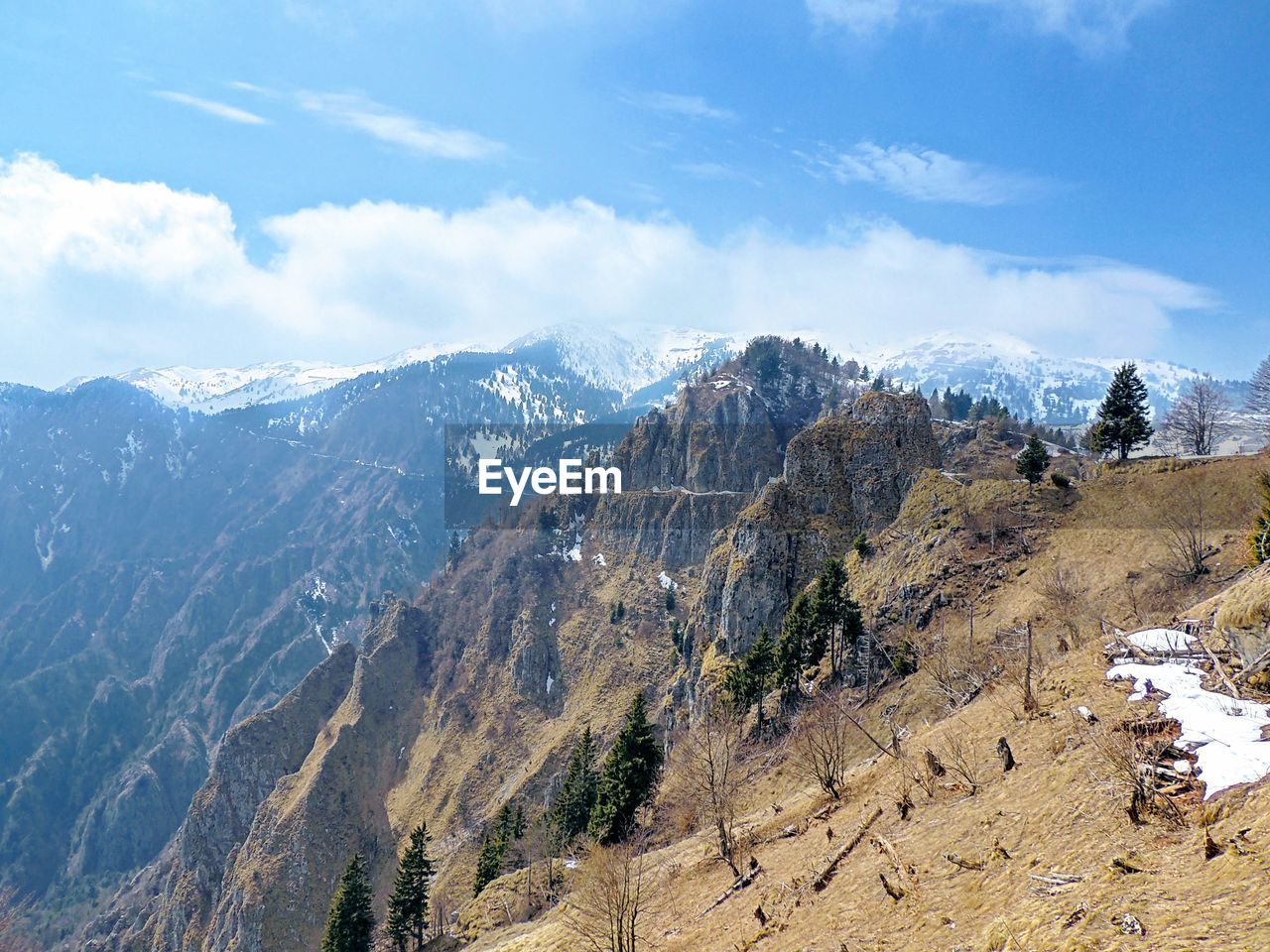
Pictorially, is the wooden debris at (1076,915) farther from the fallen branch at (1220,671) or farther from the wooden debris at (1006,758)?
the wooden debris at (1006,758)

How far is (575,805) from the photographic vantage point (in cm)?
5881

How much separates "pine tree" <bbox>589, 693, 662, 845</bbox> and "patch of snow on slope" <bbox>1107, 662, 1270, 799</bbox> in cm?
3498

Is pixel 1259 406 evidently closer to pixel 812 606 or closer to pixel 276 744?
pixel 812 606

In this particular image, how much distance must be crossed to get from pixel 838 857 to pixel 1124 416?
62.5m

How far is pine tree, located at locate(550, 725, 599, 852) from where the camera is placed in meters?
Answer: 57.2

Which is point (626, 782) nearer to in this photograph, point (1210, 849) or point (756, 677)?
point (756, 677)

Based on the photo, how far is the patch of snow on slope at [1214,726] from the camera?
13531mm

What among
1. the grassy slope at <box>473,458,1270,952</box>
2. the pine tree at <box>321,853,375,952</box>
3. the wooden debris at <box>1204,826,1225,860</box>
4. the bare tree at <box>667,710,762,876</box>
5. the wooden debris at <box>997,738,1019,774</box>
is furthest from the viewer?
the pine tree at <box>321,853,375,952</box>

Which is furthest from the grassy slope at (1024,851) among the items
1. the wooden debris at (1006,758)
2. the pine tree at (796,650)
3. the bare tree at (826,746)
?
the pine tree at (796,650)

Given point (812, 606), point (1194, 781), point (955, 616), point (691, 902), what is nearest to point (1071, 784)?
point (1194, 781)

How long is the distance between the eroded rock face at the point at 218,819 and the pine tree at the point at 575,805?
103 m

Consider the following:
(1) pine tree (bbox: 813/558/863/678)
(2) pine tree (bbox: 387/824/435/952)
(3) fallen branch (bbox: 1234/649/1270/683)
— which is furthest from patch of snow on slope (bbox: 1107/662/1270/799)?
(2) pine tree (bbox: 387/824/435/952)

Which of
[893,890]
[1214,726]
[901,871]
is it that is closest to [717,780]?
[901,871]

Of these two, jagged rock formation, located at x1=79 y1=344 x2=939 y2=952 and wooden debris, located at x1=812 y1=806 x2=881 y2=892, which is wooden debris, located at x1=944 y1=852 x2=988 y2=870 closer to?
wooden debris, located at x1=812 y1=806 x2=881 y2=892
